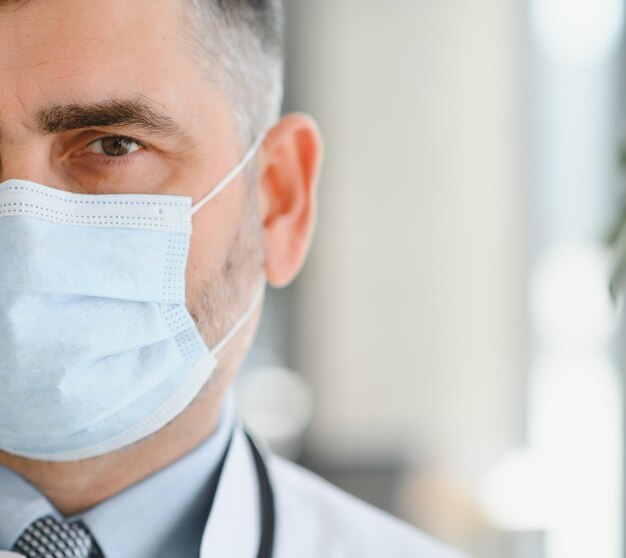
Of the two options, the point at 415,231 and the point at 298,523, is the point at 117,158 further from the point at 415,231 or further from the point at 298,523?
the point at 415,231

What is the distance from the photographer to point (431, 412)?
476 centimetres

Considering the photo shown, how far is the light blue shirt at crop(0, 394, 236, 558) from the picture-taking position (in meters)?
1.37

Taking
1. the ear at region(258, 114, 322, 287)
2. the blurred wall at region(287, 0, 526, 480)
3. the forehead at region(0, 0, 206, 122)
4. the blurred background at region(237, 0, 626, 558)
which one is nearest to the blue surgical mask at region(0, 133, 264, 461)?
the forehead at region(0, 0, 206, 122)

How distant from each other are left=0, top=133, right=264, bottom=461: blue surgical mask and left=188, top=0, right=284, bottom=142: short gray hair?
0.21 metres

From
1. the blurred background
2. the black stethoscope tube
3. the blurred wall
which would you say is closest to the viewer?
the black stethoscope tube

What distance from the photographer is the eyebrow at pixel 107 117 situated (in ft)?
4.35

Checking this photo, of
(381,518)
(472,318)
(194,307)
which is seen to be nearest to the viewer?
(194,307)

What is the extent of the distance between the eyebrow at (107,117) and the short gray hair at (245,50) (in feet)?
0.40

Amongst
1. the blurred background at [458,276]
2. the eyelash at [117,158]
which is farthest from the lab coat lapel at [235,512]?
the blurred background at [458,276]

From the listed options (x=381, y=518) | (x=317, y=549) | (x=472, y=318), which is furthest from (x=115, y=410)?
(x=472, y=318)

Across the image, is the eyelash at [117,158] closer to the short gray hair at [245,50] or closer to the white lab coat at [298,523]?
the short gray hair at [245,50]

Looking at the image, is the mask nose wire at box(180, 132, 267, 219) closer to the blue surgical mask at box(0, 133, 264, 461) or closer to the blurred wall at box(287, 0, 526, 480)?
the blue surgical mask at box(0, 133, 264, 461)

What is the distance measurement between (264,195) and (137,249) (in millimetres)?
313

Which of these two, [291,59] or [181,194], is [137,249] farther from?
[291,59]
